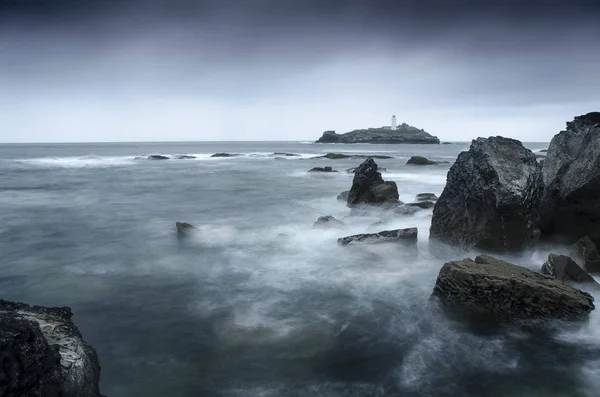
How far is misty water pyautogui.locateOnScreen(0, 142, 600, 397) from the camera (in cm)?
677

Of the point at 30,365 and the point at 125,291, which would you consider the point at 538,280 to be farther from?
the point at 125,291

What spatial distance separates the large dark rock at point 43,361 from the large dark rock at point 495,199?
35.5 feet

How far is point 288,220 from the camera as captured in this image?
781 inches

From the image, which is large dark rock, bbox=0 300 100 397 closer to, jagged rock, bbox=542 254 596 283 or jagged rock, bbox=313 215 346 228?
jagged rock, bbox=542 254 596 283

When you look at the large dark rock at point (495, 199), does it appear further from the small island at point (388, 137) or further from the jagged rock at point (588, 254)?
the small island at point (388, 137)

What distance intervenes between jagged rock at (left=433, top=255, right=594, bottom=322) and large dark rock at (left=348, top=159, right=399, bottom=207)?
11936mm

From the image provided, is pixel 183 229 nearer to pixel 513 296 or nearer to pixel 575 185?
pixel 513 296

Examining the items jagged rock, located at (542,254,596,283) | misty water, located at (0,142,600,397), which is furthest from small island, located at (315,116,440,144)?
jagged rock, located at (542,254,596,283)

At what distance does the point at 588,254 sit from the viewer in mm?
10656

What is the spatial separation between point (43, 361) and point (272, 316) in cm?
561

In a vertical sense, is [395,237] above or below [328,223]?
above

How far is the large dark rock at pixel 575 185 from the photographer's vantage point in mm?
11227

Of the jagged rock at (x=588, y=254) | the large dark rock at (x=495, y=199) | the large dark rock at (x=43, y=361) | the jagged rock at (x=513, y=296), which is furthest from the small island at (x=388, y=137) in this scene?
the large dark rock at (x=43, y=361)

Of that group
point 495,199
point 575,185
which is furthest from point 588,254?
point 495,199
